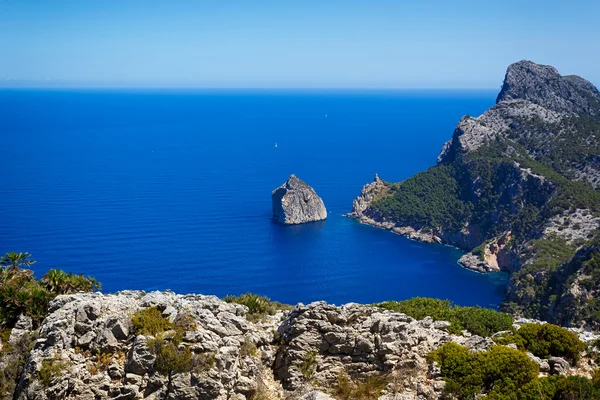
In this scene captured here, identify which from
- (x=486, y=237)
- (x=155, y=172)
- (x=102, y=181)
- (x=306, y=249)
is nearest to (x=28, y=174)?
(x=102, y=181)

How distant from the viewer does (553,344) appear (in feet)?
83.6

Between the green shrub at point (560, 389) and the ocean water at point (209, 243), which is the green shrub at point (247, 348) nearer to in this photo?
the green shrub at point (560, 389)

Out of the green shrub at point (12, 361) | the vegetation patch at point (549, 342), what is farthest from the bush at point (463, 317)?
the green shrub at point (12, 361)

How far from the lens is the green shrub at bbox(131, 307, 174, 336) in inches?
906

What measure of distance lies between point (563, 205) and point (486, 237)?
20.2 m

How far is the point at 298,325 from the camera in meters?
25.1

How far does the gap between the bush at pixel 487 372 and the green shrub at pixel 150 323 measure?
38.1 ft

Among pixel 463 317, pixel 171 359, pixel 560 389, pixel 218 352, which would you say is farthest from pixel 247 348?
pixel 560 389

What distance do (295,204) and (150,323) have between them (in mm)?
117693

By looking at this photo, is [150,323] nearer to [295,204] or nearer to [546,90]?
[295,204]

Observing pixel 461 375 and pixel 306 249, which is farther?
pixel 306 249

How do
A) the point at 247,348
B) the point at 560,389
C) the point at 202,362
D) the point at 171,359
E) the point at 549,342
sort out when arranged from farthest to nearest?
the point at 549,342
the point at 247,348
the point at 202,362
the point at 171,359
the point at 560,389

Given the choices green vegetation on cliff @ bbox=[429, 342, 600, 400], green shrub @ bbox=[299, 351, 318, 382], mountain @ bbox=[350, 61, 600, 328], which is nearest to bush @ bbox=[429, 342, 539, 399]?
green vegetation on cliff @ bbox=[429, 342, 600, 400]

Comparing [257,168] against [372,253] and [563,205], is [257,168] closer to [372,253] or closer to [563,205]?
[372,253]
